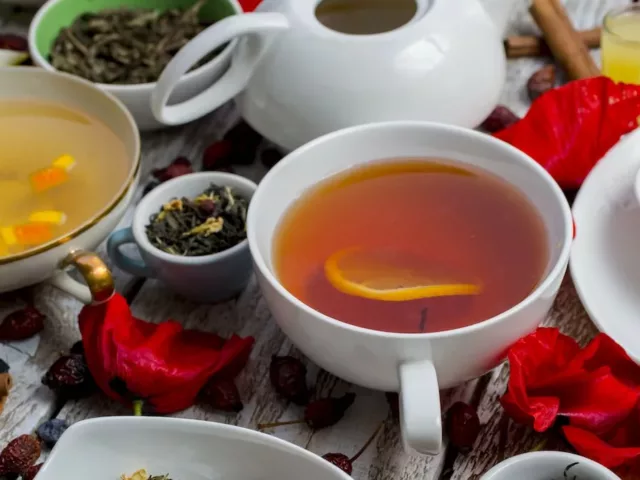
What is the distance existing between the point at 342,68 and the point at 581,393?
1.27ft

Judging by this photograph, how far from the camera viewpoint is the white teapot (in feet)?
2.78

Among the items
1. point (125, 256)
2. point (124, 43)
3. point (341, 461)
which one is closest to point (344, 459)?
point (341, 461)

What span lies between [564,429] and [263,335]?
0.29 meters

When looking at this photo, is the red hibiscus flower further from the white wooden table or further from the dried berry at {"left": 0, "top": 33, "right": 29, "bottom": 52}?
the dried berry at {"left": 0, "top": 33, "right": 29, "bottom": 52}

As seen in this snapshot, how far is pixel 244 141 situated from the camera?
39.4 inches

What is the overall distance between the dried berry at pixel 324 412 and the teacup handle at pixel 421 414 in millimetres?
123

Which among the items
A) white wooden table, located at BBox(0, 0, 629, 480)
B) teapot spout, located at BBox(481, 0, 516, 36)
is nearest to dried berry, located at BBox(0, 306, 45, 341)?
white wooden table, located at BBox(0, 0, 629, 480)

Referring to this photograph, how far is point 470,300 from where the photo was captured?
72 centimetres

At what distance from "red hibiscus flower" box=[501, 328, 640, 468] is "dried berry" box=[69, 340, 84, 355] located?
39cm

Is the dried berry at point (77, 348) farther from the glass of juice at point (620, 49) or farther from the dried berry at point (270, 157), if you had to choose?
the glass of juice at point (620, 49)

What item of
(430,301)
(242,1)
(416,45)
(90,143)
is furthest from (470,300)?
(242,1)

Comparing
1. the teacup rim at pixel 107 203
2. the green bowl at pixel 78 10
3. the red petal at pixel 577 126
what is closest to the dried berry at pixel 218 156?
the teacup rim at pixel 107 203

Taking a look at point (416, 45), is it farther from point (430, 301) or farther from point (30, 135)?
point (30, 135)

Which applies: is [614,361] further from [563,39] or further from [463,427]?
[563,39]
